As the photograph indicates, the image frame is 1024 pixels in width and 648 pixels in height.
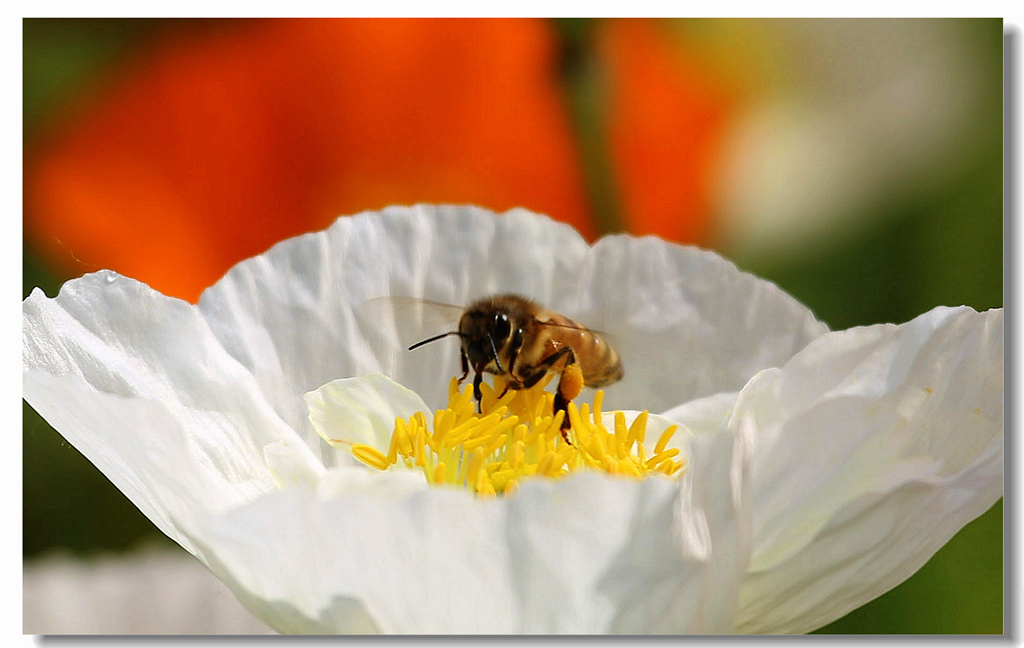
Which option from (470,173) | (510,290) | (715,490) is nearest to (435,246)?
(510,290)

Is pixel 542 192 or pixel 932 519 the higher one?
pixel 542 192

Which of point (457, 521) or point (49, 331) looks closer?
point (457, 521)

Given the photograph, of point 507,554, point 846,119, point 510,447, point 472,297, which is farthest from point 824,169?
point 507,554

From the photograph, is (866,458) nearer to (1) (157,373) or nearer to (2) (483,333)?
(2) (483,333)

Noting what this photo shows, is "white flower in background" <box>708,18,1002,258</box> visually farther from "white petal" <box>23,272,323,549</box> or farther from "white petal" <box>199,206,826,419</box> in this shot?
"white petal" <box>23,272,323,549</box>

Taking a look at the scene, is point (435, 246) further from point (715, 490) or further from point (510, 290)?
point (715, 490)

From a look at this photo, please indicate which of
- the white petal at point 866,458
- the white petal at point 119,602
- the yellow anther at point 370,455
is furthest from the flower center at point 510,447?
the white petal at point 119,602
